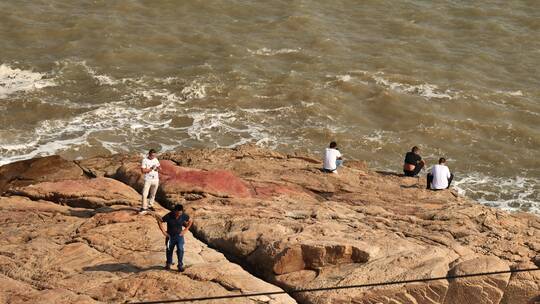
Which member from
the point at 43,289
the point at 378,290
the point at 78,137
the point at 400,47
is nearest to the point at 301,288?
the point at 378,290

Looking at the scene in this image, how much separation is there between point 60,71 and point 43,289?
942 inches

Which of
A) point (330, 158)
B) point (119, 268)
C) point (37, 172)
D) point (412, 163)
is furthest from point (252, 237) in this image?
point (412, 163)

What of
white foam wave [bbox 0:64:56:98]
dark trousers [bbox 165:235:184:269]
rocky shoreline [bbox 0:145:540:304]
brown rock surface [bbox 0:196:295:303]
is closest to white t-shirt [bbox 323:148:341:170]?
rocky shoreline [bbox 0:145:540:304]

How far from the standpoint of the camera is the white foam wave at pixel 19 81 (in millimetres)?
36969

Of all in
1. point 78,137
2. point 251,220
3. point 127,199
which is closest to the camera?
point 251,220

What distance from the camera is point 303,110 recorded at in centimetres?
3638

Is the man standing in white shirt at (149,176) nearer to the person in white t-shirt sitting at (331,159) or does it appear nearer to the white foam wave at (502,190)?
the person in white t-shirt sitting at (331,159)

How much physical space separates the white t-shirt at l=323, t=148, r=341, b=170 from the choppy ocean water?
334 inches

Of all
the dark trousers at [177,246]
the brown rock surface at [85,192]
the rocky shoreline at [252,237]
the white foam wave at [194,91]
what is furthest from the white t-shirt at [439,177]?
the white foam wave at [194,91]

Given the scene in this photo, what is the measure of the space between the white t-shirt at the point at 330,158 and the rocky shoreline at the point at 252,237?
1.10ft

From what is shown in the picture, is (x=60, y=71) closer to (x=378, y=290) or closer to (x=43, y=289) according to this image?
(x=43, y=289)

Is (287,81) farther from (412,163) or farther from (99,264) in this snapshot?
(99,264)

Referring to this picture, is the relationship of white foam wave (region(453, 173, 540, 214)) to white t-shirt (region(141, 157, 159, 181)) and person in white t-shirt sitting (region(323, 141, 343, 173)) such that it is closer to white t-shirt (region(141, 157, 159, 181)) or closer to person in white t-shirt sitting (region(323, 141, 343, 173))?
person in white t-shirt sitting (region(323, 141, 343, 173))

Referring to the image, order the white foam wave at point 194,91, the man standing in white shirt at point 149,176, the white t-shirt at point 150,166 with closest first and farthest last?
the man standing in white shirt at point 149,176 < the white t-shirt at point 150,166 < the white foam wave at point 194,91
